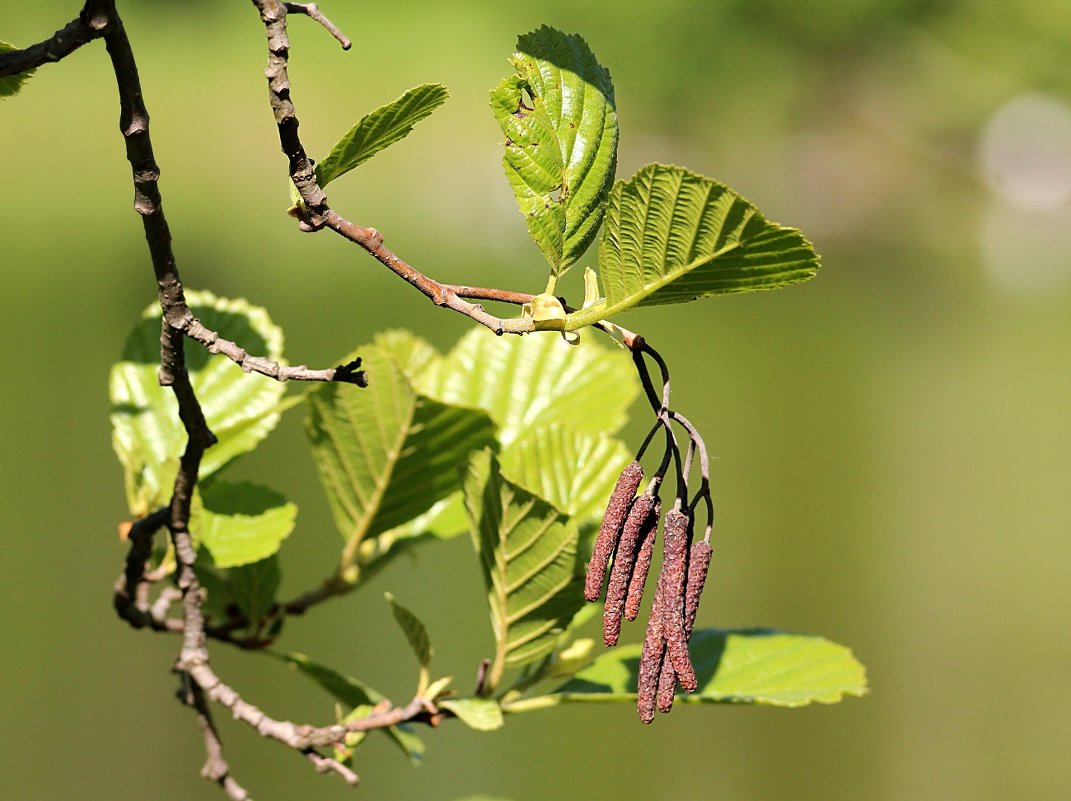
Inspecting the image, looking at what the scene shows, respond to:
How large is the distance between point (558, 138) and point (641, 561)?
0.15 m

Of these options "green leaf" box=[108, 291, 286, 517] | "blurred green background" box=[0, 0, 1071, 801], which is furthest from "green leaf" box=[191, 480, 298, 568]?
"blurred green background" box=[0, 0, 1071, 801]

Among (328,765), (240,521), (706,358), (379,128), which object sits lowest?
(328,765)

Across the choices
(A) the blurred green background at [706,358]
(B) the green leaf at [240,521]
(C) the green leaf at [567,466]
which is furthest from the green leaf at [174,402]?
(A) the blurred green background at [706,358]

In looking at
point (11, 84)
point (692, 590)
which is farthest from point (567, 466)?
point (11, 84)

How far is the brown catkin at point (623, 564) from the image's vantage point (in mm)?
451

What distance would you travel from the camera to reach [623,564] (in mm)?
455

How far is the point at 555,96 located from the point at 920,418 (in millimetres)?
8700

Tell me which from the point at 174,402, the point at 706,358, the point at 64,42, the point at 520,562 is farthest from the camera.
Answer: the point at 706,358

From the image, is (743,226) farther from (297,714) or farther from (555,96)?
(297,714)

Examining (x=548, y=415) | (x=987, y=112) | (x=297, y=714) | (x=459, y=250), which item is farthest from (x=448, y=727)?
(x=987, y=112)

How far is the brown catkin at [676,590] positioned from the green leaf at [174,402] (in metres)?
A: 0.26

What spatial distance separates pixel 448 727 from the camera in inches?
194

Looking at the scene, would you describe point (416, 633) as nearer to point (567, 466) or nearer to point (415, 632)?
point (415, 632)

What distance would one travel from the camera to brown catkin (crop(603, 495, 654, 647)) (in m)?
0.45
